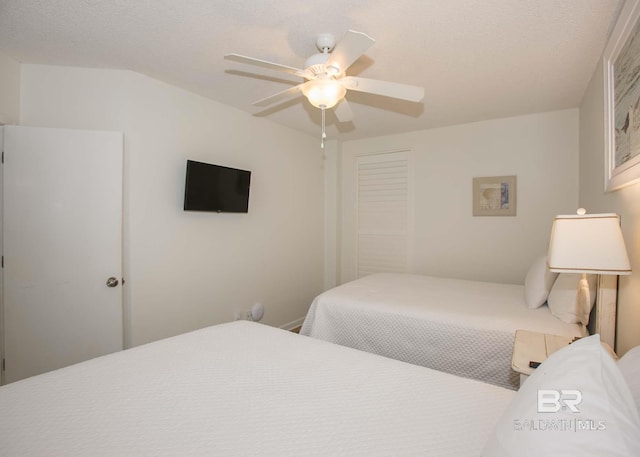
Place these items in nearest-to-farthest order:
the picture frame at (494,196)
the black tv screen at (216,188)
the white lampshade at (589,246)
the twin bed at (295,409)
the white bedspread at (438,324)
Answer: the twin bed at (295,409) → the white lampshade at (589,246) → the white bedspread at (438,324) → the black tv screen at (216,188) → the picture frame at (494,196)

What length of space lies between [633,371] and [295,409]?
0.97m

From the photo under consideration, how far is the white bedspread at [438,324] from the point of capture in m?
1.86

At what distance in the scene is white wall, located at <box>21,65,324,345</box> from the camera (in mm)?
2244

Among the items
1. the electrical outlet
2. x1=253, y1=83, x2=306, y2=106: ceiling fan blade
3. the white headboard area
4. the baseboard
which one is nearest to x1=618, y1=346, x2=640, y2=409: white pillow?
the white headboard area

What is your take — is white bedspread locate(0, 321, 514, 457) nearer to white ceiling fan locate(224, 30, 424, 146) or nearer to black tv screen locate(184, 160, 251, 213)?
white ceiling fan locate(224, 30, 424, 146)

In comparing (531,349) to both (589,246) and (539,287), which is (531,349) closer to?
(589,246)

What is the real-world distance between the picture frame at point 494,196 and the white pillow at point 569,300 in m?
1.44

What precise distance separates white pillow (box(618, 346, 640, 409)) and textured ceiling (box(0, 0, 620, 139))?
1635 millimetres

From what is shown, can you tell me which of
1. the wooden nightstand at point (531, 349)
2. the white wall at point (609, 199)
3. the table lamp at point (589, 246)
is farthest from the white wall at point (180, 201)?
the white wall at point (609, 199)

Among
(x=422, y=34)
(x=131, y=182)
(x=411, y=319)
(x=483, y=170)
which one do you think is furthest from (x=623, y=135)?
(x=131, y=182)

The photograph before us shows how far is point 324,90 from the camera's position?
1.77m

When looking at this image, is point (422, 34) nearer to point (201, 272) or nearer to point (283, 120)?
point (283, 120)

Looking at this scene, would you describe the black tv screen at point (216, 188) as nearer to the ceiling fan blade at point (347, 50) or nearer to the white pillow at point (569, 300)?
the ceiling fan blade at point (347, 50)

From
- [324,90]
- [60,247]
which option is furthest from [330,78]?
[60,247]
